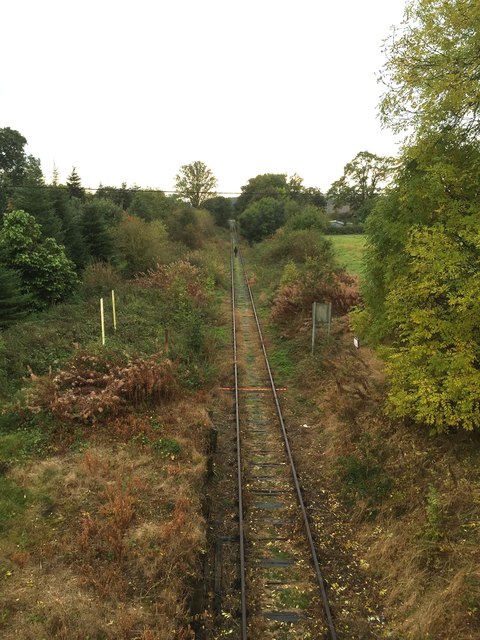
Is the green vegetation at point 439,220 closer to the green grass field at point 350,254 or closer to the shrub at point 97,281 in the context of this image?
the shrub at point 97,281

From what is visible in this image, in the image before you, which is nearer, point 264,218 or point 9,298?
point 9,298

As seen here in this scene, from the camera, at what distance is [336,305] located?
2220 centimetres

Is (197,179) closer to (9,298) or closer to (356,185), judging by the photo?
(356,185)

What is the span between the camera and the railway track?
22.4ft

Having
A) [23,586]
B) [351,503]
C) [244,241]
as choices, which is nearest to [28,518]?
[23,586]

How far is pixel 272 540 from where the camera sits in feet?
28.1

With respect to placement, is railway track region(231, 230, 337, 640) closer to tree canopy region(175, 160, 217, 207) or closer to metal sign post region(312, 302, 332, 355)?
metal sign post region(312, 302, 332, 355)

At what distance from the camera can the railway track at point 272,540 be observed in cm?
682

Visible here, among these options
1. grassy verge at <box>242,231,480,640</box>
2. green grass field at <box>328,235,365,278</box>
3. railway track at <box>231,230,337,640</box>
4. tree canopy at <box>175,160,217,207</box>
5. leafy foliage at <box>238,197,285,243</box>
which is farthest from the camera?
tree canopy at <box>175,160,217,207</box>

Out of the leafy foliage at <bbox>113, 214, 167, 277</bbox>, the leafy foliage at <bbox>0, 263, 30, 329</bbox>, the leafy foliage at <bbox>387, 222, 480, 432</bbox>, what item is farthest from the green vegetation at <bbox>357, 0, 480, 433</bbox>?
the leafy foliage at <bbox>113, 214, 167, 277</bbox>

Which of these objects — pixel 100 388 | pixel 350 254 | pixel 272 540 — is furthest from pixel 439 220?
pixel 350 254

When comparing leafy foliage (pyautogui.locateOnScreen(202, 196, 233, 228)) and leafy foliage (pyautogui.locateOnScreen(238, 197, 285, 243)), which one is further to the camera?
leafy foliage (pyautogui.locateOnScreen(202, 196, 233, 228))

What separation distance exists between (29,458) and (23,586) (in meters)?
3.80

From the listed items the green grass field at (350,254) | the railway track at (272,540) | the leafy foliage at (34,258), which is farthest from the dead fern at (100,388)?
the green grass field at (350,254)
